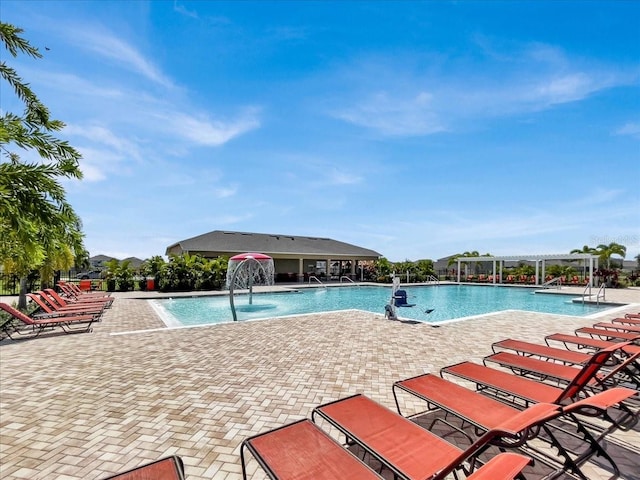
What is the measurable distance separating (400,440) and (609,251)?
145 ft

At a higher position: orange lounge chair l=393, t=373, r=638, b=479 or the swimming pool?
orange lounge chair l=393, t=373, r=638, b=479

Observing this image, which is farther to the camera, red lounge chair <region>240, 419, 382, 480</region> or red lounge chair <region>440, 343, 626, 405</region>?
red lounge chair <region>440, 343, 626, 405</region>

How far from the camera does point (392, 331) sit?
926cm

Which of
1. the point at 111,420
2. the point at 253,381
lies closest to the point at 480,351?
the point at 253,381

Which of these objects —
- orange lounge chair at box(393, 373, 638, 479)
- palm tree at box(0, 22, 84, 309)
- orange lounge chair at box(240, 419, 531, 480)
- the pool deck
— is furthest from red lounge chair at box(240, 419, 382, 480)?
palm tree at box(0, 22, 84, 309)

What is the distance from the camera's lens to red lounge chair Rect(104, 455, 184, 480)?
2.12 meters

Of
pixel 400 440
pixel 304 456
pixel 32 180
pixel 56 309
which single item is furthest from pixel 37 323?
pixel 400 440

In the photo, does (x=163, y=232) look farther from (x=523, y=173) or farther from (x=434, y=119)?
(x=523, y=173)

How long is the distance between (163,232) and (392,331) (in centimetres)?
3356

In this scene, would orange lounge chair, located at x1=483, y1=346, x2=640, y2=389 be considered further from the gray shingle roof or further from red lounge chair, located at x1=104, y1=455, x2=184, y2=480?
the gray shingle roof

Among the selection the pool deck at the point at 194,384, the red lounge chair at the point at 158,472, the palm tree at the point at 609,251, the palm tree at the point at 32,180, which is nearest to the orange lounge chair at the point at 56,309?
the pool deck at the point at 194,384

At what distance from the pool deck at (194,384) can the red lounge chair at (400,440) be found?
3.39 feet

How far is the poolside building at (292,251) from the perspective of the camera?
29.8 m

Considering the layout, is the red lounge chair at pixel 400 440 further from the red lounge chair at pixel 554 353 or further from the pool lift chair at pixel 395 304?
the pool lift chair at pixel 395 304
